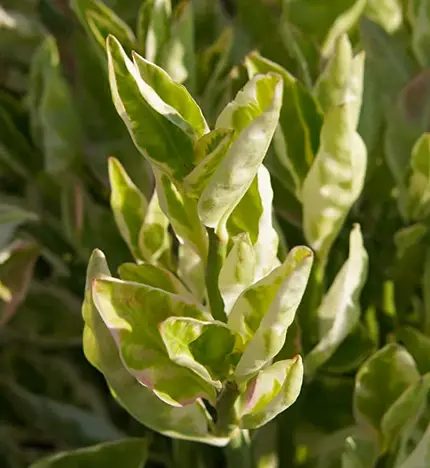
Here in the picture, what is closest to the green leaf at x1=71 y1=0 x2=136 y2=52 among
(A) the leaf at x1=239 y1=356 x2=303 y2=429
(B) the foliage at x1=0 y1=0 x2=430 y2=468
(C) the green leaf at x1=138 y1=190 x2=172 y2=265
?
(B) the foliage at x1=0 y1=0 x2=430 y2=468

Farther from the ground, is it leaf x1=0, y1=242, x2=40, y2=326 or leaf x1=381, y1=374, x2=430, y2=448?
leaf x1=381, y1=374, x2=430, y2=448

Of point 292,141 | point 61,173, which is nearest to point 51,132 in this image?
point 61,173

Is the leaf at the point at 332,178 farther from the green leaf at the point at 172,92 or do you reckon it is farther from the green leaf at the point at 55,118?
the green leaf at the point at 55,118

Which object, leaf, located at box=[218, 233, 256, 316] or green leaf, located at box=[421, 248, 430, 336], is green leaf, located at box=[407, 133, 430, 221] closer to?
green leaf, located at box=[421, 248, 430, 336]

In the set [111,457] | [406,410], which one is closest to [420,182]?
[406,410]

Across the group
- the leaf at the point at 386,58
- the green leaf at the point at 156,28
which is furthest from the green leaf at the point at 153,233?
the leaf at the point at 386,58

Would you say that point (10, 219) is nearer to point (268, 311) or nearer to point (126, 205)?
point (126, 205)
